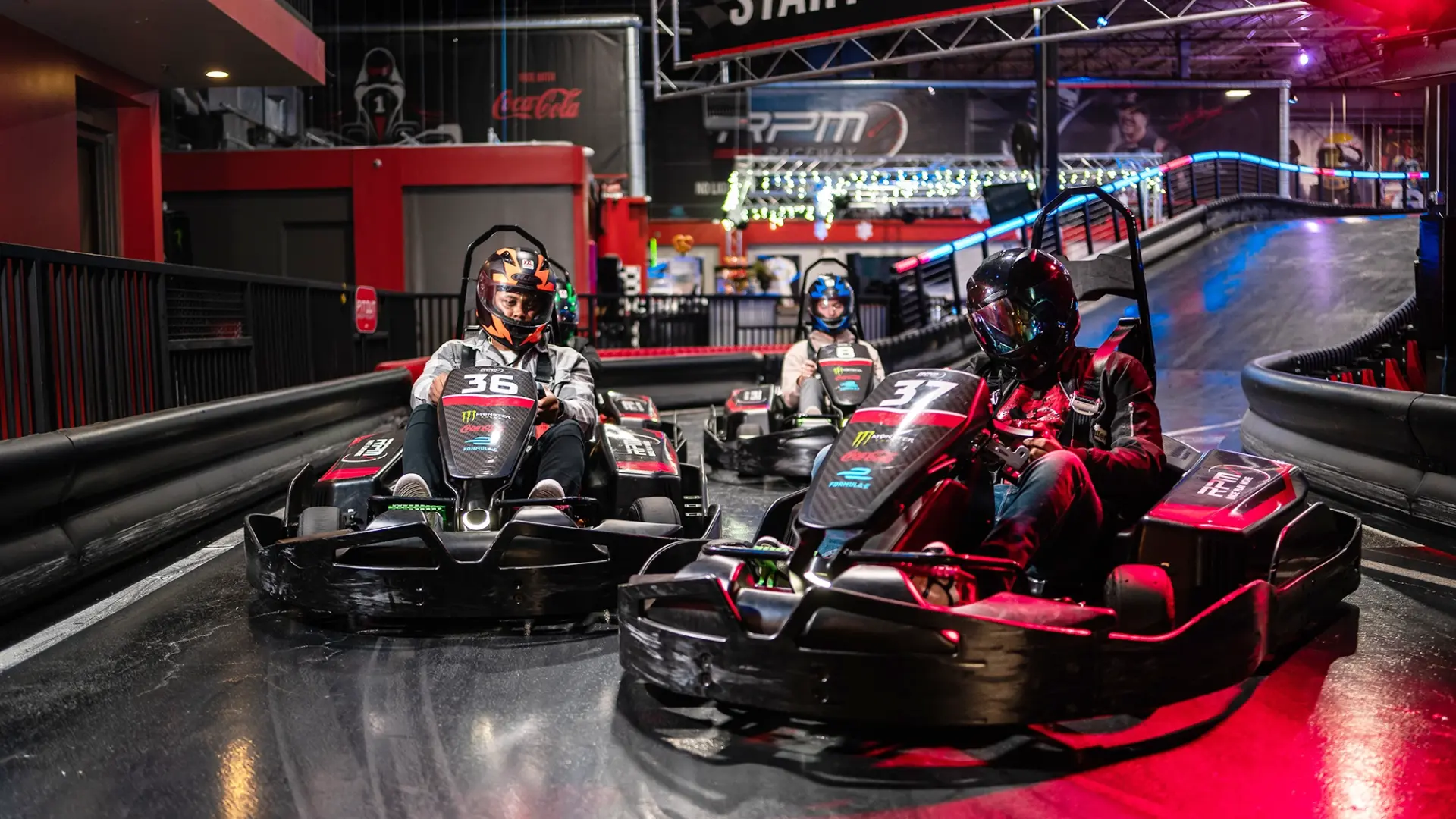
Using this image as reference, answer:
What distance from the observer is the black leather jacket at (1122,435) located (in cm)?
330

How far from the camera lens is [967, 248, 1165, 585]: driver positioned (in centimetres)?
329

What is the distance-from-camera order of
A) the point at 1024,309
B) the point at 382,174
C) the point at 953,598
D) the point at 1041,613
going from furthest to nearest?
the point at 382,174, the point at 1024,309, the point at 953,598, the point at 1041,613

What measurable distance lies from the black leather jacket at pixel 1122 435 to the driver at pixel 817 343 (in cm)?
342

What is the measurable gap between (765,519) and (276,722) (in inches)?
52.5

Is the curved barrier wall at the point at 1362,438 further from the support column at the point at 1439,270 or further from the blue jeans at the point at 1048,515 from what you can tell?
the blue jeans at the point at 1048,515

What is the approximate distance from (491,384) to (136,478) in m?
1.69

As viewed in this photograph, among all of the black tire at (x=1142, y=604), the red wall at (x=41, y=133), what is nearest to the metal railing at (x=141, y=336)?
the red wall at (x=41, y=133)

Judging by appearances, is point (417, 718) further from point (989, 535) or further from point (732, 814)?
point (989, 535)

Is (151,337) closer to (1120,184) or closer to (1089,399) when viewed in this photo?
(1089,399)

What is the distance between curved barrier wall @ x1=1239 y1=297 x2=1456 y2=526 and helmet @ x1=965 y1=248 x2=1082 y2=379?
235 centimetres

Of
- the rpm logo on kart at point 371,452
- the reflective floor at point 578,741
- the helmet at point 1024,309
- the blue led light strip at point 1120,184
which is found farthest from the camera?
the blue led light strip at point 1120,184

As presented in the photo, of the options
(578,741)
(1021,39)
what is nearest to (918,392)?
(578,741)

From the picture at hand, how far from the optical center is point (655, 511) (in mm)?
4055

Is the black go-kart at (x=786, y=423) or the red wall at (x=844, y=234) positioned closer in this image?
the black go-kart at (x=786, y=423)
